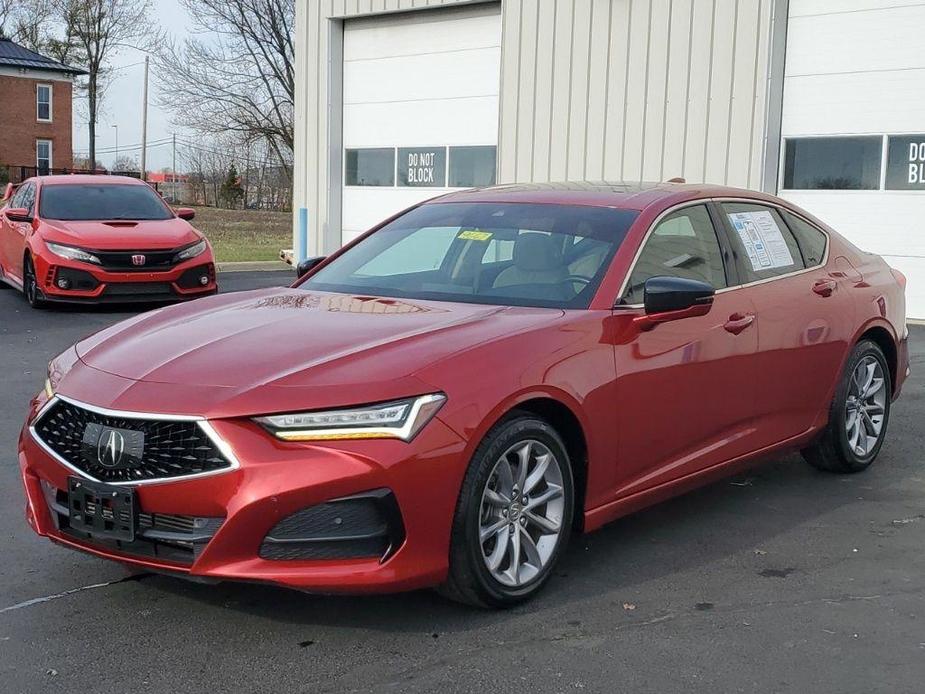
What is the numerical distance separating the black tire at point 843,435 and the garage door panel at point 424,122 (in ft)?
39.5

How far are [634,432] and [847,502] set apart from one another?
69.3 inches

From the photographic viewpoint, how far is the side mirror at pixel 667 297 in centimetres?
437

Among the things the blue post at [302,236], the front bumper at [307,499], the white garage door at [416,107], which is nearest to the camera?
the front bumper at [307,499]

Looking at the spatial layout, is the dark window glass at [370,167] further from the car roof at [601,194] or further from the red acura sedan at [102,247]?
the car roof at [601,194]

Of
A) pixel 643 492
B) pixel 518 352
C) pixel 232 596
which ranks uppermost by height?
pixel 518 352

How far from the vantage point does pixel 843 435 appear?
587cm

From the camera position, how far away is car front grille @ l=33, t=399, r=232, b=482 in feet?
11.4

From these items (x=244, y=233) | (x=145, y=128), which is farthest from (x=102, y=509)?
(x=145, y=128)

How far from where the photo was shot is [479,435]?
3699mm

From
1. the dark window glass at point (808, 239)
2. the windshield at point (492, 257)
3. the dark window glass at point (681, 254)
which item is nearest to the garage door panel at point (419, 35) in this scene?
the dark window glass at point (808, 239)

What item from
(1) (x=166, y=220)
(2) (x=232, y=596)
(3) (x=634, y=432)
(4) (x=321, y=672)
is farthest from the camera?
(1) (x=166, y=220)

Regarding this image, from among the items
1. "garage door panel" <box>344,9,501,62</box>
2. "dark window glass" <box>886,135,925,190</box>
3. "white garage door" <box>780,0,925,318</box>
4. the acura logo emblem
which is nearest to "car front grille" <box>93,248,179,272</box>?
"garage door panel" <box>344,9,501,62</box>

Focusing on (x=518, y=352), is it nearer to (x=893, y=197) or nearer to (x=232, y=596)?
(x=232, y=596)

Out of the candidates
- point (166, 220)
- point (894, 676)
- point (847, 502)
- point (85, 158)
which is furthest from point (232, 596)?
point (85, 158)
